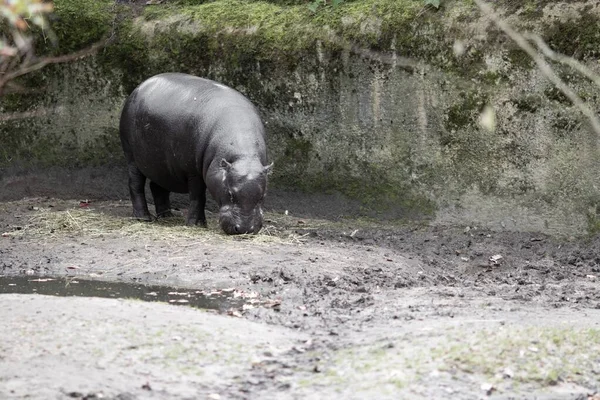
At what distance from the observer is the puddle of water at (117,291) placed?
25.4 ft

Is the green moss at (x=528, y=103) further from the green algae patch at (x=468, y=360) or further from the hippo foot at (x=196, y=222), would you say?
the green algae patch at (x=468, y=360)

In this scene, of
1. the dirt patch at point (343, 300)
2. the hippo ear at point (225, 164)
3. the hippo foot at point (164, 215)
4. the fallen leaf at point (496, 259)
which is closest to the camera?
the dirt patch at point (343, 300)

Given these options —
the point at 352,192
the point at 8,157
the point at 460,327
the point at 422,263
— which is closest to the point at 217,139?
the point at 352,192

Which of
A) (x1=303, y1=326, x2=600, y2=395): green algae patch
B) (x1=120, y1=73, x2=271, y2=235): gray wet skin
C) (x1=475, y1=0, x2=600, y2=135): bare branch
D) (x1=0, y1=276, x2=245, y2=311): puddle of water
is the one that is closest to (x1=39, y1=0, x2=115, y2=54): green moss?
(x1=120, y1=73, x2=271, y2=235): gray wet skin

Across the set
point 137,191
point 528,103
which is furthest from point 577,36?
point 137,191

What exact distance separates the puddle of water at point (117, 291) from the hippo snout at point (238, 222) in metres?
2.19

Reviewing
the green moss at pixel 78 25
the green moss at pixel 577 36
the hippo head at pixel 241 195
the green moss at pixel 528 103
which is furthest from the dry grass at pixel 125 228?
the green moss at pixel 577 36

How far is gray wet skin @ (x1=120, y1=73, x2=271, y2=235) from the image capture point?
10578 mm

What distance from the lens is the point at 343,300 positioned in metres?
7.84

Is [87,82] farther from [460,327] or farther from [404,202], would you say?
[460,327]

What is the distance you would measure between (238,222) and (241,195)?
0.26m

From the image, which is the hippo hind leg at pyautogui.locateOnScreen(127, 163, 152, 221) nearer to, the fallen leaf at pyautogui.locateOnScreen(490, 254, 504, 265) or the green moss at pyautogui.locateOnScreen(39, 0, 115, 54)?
the green moss at pyautogui.locateOnScreen(39, 0, 115, 54)

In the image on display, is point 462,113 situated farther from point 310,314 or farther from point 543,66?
point 543,66

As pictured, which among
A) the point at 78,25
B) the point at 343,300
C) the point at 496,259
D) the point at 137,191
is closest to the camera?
the point at 343,300
